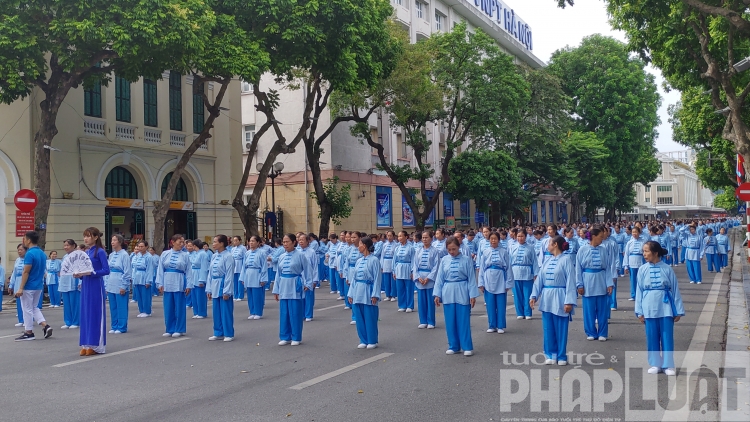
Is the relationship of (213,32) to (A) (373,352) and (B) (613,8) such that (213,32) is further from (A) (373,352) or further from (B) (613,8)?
(A) (373,352)

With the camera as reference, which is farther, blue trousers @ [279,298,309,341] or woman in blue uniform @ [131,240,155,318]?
woman in blue uniform @ [131,240,155,318]

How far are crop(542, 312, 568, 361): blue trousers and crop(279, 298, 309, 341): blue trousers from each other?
12.6ft

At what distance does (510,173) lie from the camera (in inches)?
1293

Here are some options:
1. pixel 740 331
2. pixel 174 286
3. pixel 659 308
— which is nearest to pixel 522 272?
pixel 740 331

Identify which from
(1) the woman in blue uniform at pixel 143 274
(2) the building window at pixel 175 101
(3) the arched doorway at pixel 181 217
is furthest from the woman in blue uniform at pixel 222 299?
(2) the building window at pixel 175 101

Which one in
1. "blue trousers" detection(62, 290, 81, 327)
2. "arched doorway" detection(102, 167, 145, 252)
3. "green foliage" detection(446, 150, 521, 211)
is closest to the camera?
"blue trousers" detection(62, 290, 81, 327)

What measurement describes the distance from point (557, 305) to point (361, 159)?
26373mm

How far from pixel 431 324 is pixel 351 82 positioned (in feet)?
36.5

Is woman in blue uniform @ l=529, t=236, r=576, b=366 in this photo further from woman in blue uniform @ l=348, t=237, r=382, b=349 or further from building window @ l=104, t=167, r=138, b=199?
building window @ l=104, t=167, r=138, b=199

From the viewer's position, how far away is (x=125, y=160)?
75.4 feet

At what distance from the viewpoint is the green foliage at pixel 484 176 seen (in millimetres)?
32062

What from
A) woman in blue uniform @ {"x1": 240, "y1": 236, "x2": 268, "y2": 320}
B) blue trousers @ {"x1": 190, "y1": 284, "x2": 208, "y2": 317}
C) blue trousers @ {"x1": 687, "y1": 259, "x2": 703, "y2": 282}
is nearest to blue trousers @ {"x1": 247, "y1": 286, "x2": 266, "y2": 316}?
woman in blue uniform @ {"x1": 240, "y1": 236, "x2": 268, "y2": 320}

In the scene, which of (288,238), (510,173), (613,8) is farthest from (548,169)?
(288,238)

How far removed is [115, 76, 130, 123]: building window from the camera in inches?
906
